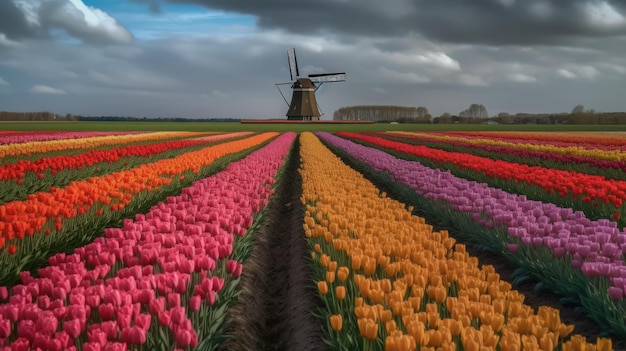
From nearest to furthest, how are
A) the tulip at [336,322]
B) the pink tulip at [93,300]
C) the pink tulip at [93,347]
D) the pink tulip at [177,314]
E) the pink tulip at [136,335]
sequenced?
1. the pink tulip at [93,347]
2. the pink tulip at [136,335]
3. the pink tulip at [177,314]
4. the tulip at [336,322]
5. the pink tulip at [93,300]

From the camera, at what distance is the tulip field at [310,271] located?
10.3 feet

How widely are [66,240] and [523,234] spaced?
18.0 feet

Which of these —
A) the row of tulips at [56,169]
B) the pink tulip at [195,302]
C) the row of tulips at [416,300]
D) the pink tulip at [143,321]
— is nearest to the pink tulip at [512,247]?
the row of tulips at [416,300]

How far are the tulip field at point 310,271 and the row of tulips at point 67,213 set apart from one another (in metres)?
0.03

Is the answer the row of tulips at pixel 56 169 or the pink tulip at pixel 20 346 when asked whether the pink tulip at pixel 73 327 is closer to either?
the pink tulip at pixel 20 346

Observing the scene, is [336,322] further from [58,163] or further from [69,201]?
[58,163]

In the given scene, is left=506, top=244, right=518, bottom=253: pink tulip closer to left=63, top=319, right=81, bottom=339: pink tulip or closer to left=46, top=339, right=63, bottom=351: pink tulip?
left=63, top=319, right=81, bottom=339: pink tulip

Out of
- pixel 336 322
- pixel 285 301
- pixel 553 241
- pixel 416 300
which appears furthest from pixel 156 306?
pixel 553 241

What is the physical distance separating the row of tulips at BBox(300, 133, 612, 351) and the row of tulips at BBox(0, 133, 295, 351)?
3.02 feet

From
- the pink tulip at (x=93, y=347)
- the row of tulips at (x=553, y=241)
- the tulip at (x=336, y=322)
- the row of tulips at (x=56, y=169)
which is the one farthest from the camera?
the row of tulips at (x=56, y=169)

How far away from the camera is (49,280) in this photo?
3814mm

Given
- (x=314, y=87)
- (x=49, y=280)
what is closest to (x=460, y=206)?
(x=49, y=280)

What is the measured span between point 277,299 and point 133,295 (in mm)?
2422

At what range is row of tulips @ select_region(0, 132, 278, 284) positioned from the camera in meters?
5.11
